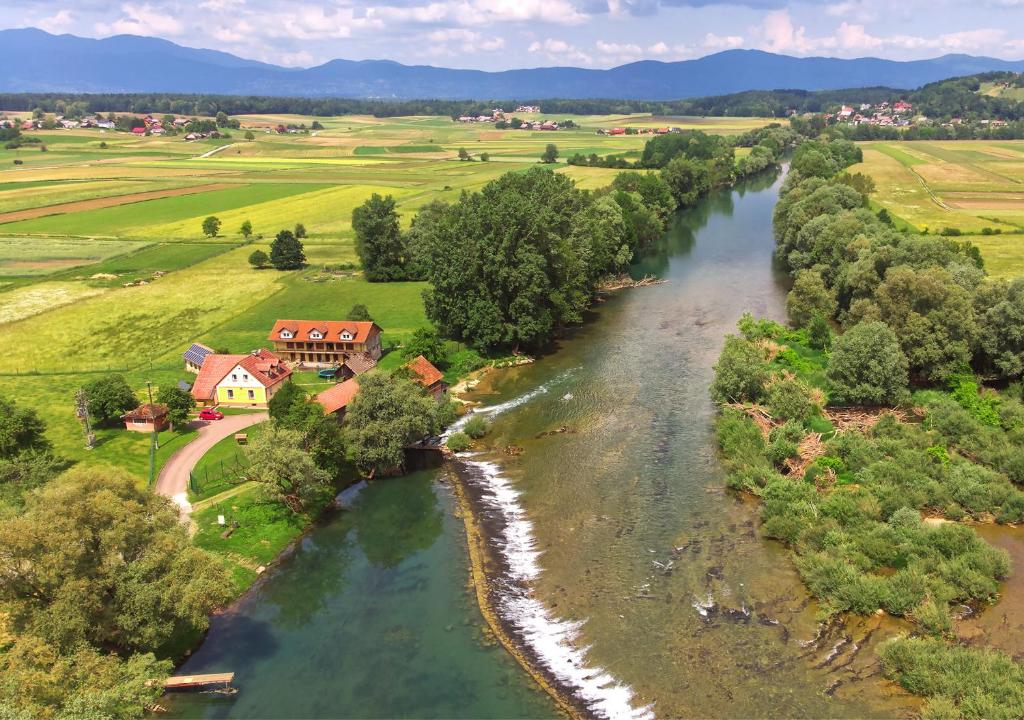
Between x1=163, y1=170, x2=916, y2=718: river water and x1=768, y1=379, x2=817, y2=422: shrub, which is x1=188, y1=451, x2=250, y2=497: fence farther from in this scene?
x1=768, y1=379, x2=817, y2=422: shrub

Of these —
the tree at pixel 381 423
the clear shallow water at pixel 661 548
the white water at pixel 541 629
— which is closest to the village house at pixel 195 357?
the tree at pixel 381 423

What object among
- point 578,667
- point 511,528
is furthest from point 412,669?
point 511,528

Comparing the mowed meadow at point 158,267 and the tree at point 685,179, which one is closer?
the mowed meadow at point 158,267

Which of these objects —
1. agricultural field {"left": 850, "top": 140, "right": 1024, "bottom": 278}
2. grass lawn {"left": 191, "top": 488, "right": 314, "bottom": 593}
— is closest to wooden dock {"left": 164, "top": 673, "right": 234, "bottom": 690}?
grass lawn {"left": 191, "top": 488, "right": 314, "bottom": 593}

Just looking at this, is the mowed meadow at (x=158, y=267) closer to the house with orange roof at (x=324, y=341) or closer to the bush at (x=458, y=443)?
the house with orange roof at (x=324, y=341)

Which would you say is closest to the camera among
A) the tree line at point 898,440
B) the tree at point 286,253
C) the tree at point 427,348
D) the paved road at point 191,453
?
the tree line at point 898,440

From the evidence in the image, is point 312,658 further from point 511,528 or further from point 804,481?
point 804,481
